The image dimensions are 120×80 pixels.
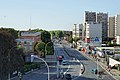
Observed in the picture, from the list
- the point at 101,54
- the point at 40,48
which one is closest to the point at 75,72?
the point at 40,48

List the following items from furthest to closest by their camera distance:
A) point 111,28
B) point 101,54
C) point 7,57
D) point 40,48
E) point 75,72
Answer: point 111,28, point 101,54, point 40,48, point 75,72, point 7,57

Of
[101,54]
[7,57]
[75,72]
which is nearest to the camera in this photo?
[7,57]

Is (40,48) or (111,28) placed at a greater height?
(111,28)

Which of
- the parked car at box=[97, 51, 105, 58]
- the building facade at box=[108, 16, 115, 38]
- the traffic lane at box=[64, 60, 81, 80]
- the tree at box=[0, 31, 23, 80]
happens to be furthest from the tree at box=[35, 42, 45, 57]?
the building facade at box=[108, 16, 115, 38]

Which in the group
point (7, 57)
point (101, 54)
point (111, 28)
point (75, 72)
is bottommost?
point (75, 72)

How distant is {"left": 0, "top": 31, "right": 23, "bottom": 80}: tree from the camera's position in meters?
42.8

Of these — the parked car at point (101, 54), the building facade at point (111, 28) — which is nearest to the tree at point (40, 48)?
the parked car at point (101, 54)

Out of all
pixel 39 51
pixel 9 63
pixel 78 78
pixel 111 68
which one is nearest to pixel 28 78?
pixel 78 78

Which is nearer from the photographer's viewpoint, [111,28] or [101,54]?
[101,54]

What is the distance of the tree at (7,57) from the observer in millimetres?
42794

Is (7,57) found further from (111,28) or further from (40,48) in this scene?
(111,28)

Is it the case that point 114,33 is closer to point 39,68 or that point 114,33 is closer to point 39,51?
point 39,51

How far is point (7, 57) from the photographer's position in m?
44.2

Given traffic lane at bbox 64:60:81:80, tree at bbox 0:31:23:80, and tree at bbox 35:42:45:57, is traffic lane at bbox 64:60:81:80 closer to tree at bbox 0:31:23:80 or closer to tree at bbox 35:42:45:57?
tree at bbox 0:31:23:80
